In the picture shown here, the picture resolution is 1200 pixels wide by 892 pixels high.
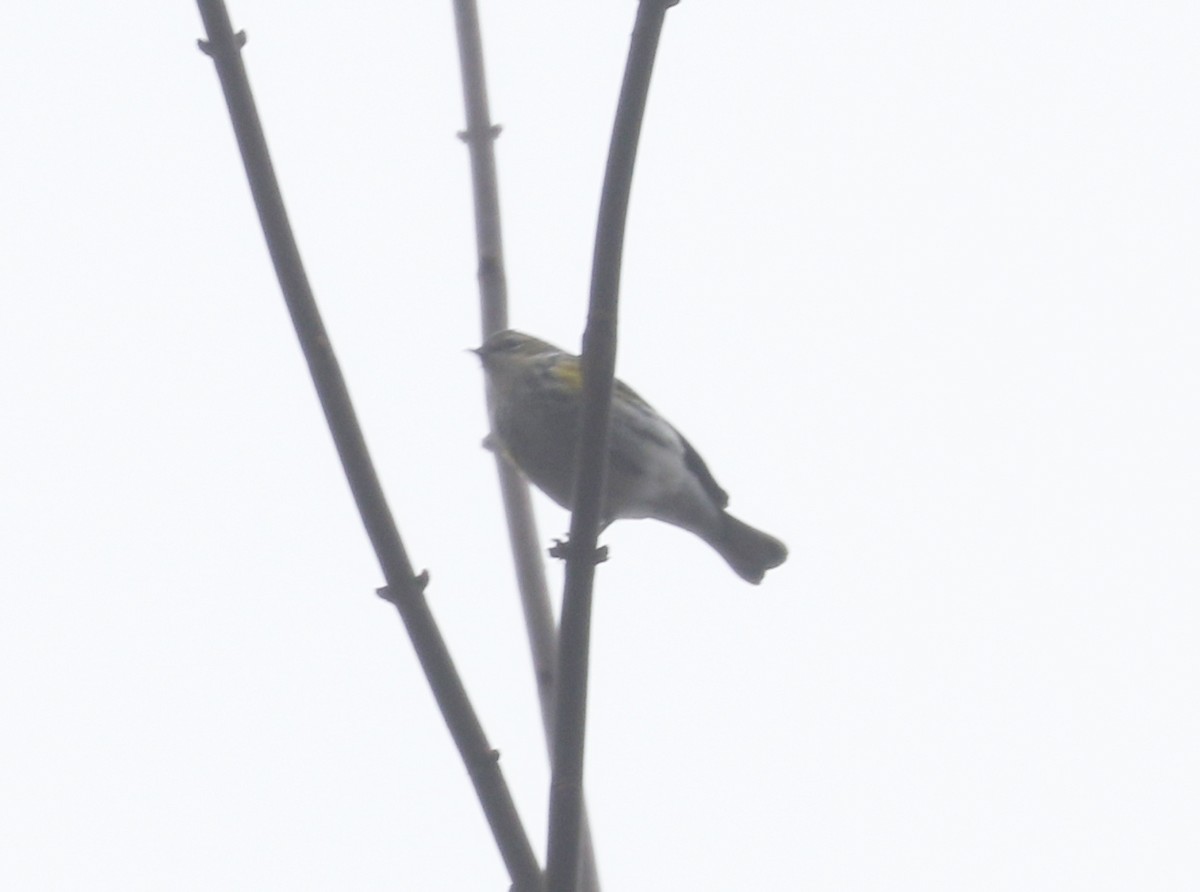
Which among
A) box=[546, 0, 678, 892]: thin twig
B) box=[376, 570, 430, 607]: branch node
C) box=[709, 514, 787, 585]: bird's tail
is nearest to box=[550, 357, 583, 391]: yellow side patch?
box=[709, 514, 787, 585]: bird's tail

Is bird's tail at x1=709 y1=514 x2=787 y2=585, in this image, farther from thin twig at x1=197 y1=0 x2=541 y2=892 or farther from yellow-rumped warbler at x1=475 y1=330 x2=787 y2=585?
thin twig at x1=197 y1=0 x2=541 y2=892

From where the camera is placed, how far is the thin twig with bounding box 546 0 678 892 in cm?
263

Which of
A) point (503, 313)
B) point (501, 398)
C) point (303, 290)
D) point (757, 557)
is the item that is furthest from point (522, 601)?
point (757, 557)

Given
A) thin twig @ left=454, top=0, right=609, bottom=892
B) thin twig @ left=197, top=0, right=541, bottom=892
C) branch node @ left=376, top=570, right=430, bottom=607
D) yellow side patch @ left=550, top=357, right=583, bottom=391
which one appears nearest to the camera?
thin twig @ left=197, top=0, right=541, bottom=892

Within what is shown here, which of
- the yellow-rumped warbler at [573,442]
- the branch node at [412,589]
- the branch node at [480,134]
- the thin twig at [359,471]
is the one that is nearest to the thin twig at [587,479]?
the thin twig at [359,471]

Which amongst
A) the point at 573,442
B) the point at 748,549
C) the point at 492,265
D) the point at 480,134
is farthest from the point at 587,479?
the point at 748,549

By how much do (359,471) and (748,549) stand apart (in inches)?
161

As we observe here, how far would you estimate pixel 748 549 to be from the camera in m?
6.61

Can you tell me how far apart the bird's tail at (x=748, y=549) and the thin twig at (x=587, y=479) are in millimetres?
3702

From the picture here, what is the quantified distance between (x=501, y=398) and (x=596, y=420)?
3025mm

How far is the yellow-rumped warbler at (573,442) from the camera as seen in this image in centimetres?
564

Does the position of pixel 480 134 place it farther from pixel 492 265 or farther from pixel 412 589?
pixel 412 589

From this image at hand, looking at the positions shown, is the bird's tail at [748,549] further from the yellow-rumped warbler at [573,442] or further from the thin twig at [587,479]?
the thin twig at [587,479]

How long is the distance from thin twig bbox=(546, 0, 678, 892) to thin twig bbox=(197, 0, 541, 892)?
0.14 metres
